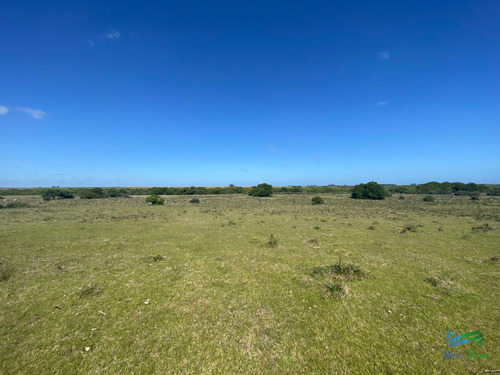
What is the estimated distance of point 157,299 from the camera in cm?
772

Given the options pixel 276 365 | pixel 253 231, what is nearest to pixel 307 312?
pixel 276 365

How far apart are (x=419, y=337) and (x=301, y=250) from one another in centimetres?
800

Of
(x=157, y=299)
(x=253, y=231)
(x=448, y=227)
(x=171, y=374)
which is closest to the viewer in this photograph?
(x=171, y=374)

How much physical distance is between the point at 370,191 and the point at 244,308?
6355cm

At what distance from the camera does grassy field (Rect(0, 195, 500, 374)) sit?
196 inches

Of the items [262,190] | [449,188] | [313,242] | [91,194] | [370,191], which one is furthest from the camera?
[449,188]

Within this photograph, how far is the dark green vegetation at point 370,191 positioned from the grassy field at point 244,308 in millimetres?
49805

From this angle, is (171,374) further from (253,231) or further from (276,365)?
(253,231)

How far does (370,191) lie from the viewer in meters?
59.8

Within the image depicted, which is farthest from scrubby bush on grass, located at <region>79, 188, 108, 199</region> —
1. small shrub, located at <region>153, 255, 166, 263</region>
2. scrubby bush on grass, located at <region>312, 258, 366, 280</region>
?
scrubby bush on grass, located at <region>312, 258, 366, 280</region>

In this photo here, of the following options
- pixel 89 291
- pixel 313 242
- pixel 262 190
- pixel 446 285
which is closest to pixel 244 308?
pixel 89 291

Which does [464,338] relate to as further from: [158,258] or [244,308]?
[158,258]

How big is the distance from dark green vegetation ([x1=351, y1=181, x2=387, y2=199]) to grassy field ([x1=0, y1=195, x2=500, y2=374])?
49.8 meters

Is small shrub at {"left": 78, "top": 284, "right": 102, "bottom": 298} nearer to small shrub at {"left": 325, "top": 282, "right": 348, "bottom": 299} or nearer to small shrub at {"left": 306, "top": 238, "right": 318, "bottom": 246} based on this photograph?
small shrub at {"left": 325, "top": 282, "right": 348, "bottom": 299}
